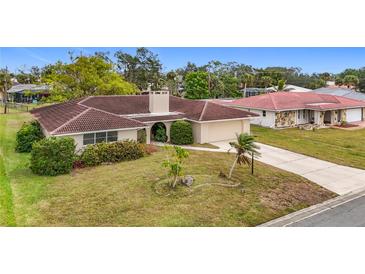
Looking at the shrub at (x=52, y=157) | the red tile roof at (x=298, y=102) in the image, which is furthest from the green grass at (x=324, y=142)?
the shrub at (x=52, y=157)

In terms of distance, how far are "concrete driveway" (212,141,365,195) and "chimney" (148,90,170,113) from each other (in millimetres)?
5961

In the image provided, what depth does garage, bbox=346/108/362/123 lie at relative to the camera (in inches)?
1382

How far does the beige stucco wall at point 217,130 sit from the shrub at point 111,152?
5565 millimetres

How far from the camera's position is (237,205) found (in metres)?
12.2

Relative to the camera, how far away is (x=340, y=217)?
11625mm

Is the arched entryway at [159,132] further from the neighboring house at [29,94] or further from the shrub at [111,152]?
the neighboring house at [29,94]

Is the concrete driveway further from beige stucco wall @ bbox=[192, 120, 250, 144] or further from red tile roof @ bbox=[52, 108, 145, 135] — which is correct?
red tile roof @ bbox=[52, 108, 145, 135]

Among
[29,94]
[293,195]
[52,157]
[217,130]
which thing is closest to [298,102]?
[217,130]

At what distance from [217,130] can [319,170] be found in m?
8.12
